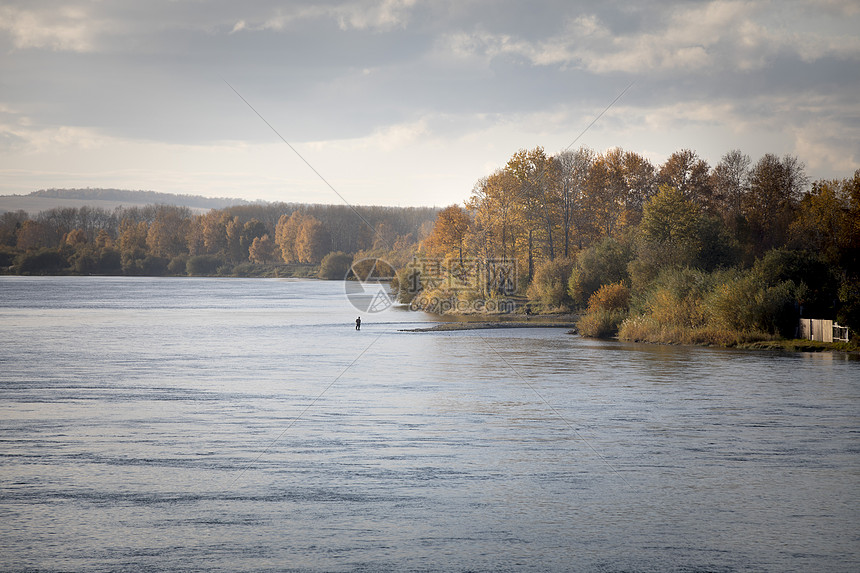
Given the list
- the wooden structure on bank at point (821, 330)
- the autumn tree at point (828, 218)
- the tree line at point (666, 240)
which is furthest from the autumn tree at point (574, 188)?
the wooden structure on bank at point (821, 330)

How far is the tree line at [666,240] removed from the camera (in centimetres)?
4384

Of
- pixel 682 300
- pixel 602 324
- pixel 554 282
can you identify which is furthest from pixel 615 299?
pixel 554 282

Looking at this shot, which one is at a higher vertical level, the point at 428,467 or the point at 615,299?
the point at 615,299

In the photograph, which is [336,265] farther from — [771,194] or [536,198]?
[771,194]

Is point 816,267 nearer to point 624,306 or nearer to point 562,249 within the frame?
point 624,306

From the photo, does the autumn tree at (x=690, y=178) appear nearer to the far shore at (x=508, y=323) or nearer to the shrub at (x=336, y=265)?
the far shore at (x=508, y=323)

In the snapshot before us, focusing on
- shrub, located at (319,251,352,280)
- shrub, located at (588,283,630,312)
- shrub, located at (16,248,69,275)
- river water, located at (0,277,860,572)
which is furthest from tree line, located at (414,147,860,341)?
shrub, located at (16,248,69,275)

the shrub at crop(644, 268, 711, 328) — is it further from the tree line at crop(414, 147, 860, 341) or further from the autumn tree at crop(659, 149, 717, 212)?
the autumn tree at crop(659, 149, 717, 212)

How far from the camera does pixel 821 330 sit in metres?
41.2

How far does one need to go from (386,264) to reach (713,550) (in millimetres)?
138283

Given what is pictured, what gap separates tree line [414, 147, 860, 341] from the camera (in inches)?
1726

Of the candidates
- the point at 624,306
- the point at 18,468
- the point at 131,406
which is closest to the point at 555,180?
the point at 624,306

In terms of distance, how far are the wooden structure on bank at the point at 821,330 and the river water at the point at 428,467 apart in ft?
23.5

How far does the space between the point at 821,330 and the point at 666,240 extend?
20.0 metres
